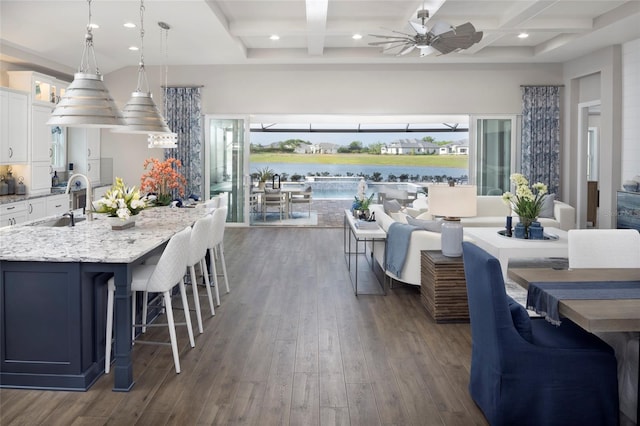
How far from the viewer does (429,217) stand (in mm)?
7477

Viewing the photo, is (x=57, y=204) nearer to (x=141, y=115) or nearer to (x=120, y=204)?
(x=141, y=115)

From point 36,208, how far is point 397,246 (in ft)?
17.1

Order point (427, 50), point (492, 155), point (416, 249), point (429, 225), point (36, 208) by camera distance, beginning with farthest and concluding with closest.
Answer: point (492, 155) < point (36, 208) < point (427, 50) < point (429, 225) < point (416, 249)

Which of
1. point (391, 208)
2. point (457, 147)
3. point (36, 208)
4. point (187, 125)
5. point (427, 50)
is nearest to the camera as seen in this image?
point (427, 50)

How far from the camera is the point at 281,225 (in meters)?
10.6

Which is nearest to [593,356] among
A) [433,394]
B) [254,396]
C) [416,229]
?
[433,394]

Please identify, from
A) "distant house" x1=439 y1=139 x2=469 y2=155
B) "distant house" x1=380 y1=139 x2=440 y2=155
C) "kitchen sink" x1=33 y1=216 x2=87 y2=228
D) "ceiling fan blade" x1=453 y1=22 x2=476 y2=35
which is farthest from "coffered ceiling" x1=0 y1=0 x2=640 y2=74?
"distant house" x1=439 y1=139 x2=469 y2=155

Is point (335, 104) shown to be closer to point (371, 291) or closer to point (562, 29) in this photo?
point (562, 29)

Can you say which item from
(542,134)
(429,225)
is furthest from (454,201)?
(542,134)

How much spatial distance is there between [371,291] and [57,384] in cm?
315

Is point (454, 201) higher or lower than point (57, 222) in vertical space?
higher

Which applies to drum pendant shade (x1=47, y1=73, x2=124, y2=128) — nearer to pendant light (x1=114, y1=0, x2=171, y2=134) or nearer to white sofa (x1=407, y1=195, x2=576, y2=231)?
pendant light (x1=114, y1=0, x2=171, y2=134)

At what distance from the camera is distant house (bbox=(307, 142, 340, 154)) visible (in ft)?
74.3

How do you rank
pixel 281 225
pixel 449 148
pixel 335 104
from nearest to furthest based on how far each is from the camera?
pixel 335 104 → pixel 281 225 → pixel 449 148
